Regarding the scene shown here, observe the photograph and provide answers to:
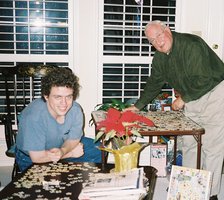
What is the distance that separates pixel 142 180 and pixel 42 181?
50 cm

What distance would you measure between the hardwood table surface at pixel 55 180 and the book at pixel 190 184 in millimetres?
148

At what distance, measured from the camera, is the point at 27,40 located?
3.24 metres

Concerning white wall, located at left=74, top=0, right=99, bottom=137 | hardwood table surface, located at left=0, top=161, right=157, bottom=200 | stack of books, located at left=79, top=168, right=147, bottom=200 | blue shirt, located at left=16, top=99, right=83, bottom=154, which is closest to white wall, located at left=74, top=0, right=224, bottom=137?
white wall, located at left=74, top=0, right=99, bottom=137

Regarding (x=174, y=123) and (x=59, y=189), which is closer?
(x=59, y=189)

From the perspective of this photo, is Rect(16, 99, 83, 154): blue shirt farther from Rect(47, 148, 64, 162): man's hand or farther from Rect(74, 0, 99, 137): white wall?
Rect(74, 0, 99, 137): white wall

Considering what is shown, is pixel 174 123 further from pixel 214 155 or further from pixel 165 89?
pixel 165 89

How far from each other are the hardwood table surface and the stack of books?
0.21 ft

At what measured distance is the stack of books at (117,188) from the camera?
131 centimetres

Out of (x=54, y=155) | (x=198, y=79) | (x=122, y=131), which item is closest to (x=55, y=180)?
(x=54, y=155)

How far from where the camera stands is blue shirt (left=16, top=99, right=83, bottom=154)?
1.84m

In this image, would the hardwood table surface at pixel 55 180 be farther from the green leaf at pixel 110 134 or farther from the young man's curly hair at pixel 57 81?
the young man's curly hair at pixel 57 81

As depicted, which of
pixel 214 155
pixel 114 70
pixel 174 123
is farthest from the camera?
pixel 114 70

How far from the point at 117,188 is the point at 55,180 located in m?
0.37

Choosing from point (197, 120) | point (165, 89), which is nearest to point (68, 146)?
point (197, 120)
